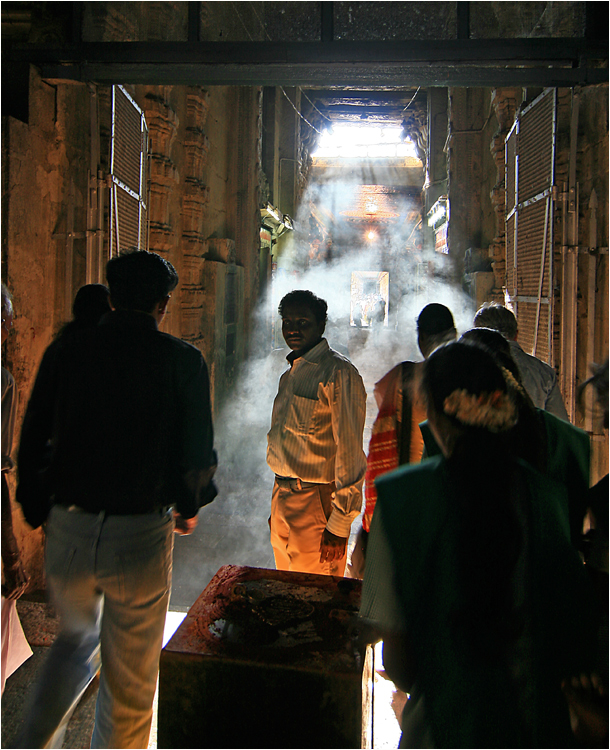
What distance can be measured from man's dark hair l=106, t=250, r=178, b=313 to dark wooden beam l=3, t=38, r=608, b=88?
199 centimetres

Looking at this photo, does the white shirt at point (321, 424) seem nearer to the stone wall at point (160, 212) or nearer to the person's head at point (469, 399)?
the person's head at point (469, 399)

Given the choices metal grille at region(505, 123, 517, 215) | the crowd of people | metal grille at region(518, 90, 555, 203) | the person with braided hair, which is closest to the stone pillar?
metal grille at region(505, 123, 517, 215)

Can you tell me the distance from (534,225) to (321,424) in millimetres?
2923

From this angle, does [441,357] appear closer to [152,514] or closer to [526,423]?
[526,423]

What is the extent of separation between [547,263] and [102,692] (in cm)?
405

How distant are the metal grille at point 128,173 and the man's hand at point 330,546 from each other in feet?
8.82

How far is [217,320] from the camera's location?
733cm

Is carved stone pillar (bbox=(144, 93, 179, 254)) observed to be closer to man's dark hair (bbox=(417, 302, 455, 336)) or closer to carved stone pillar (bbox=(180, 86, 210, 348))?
carved stone pillar (bbox=(180, 86, 210, 348))

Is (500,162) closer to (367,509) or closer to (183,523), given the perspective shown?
(367,509)

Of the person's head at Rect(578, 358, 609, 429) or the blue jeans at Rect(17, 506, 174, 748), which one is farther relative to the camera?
the blue jeans at Rect(17, 506, 174, 748)

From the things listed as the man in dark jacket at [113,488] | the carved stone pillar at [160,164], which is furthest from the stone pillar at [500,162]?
the man in dark jacket at [113,488]

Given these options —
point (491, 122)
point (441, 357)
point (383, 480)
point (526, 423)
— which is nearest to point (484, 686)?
point (383, 480)

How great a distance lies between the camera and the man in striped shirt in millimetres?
2803

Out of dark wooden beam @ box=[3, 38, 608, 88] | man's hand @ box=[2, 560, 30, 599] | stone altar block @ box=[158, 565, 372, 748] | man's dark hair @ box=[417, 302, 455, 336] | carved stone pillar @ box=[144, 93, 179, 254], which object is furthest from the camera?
carved stone pillar @ box=[144, 93, 179, 254]
